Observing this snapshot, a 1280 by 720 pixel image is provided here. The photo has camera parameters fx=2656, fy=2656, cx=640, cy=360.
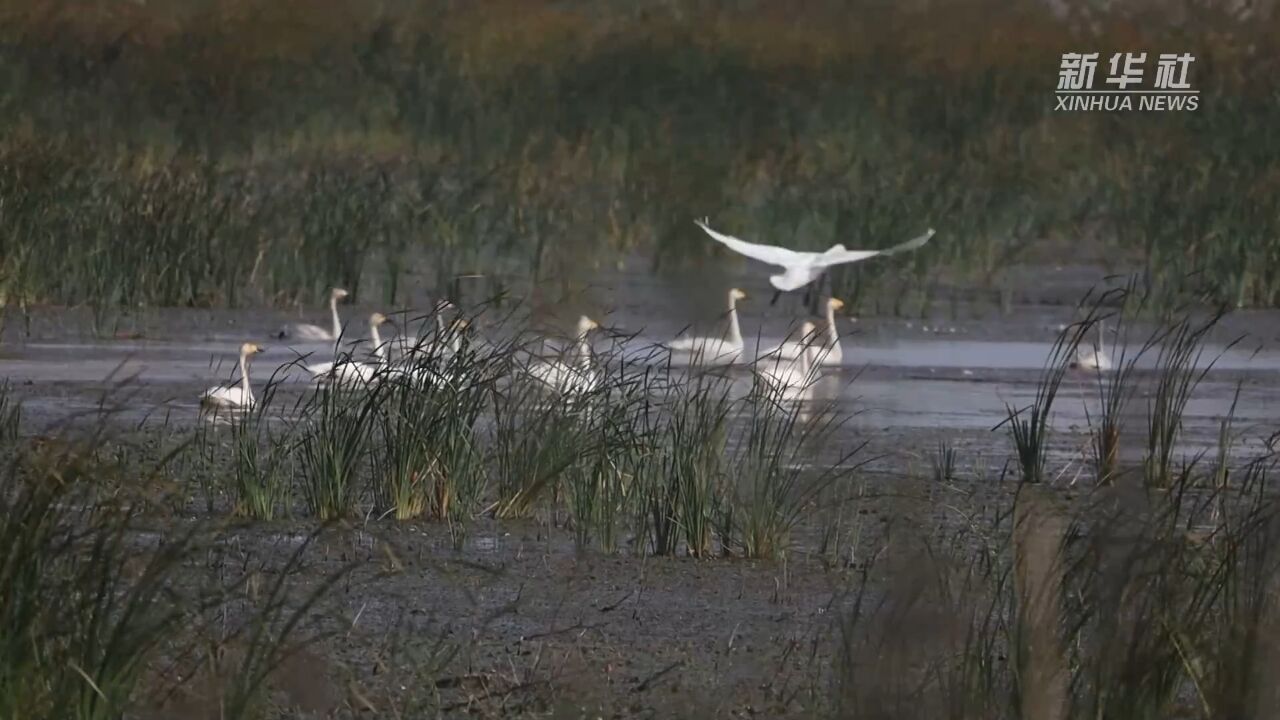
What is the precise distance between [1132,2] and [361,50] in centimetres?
572

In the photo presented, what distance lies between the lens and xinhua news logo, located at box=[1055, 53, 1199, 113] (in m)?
19.1

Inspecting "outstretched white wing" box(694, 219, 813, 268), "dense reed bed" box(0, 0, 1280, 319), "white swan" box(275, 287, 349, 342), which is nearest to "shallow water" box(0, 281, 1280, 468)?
"white swan" box(275, 287, 349, 342)

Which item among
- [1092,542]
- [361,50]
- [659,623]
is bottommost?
[659,623]

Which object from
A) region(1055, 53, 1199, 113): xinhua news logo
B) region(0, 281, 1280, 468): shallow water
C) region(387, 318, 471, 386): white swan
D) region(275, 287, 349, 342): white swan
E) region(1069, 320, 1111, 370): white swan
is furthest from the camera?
region(1055, 53, 1199, 113): xinhua news logo

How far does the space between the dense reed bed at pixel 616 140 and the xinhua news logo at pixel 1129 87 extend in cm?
12

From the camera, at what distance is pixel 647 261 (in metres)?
16.9

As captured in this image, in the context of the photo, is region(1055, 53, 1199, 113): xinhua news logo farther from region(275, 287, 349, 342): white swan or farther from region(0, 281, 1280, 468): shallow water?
region(275, 287, 349, 342): white swan

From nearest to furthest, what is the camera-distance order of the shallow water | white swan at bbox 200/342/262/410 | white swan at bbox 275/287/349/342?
white swan at bbox 200/342/262/410 → the shallow water → white swan at bbox 275/287/349/342

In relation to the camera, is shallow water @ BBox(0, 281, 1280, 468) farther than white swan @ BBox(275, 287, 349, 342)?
No

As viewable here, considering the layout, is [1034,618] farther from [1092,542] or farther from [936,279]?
[936,279]

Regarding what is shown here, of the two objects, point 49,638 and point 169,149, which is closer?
point 49,638

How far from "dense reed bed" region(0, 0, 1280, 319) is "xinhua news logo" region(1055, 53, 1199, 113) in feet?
0.41

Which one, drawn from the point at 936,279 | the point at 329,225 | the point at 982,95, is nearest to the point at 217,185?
the point at 329,225

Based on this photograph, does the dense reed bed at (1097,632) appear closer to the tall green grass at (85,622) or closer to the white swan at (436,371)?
the tall green grass at (85,622)
